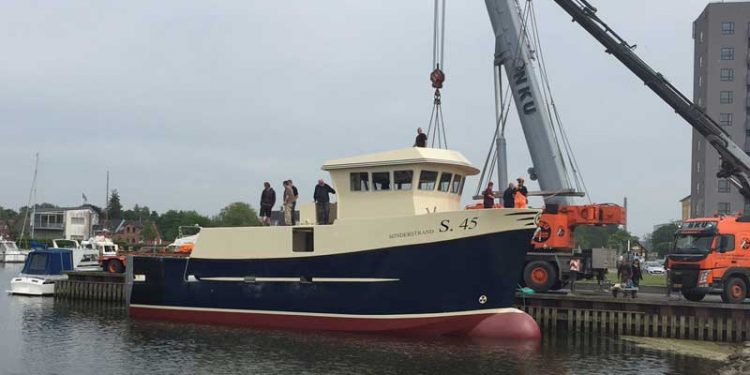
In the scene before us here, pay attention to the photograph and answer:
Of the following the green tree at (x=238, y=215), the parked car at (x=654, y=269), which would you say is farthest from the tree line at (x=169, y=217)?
the parked car at (x=654, y=269)

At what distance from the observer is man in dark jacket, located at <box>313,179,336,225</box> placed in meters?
21.0

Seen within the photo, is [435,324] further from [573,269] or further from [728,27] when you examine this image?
[728,27]

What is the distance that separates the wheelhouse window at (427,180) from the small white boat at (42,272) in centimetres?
2083

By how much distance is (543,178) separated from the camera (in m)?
24.8

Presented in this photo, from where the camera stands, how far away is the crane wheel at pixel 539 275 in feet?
75.8

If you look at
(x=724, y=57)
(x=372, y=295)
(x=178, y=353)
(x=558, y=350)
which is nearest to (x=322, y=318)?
(x=372, y=295)

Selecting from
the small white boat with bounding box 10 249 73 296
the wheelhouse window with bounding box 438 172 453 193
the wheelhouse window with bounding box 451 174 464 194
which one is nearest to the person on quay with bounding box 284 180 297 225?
the wheelhouse window with bounding box 438 172 453 193

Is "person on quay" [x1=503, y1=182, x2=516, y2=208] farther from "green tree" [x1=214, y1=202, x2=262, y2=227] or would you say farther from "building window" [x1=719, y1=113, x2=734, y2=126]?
"green tree" [x1=214, y1=202, x2=262, y2=227]

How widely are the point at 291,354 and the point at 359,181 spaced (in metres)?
5.71

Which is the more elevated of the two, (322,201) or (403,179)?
(403,179)

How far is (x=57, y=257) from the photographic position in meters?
34.5

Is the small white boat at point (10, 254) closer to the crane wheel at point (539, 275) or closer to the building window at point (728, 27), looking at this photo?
the crane wheel at point (539, 275)

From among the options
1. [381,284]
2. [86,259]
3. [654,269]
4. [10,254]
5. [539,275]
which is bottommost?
[10,254]

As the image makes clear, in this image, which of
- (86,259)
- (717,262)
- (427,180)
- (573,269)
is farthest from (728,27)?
(86,259)
